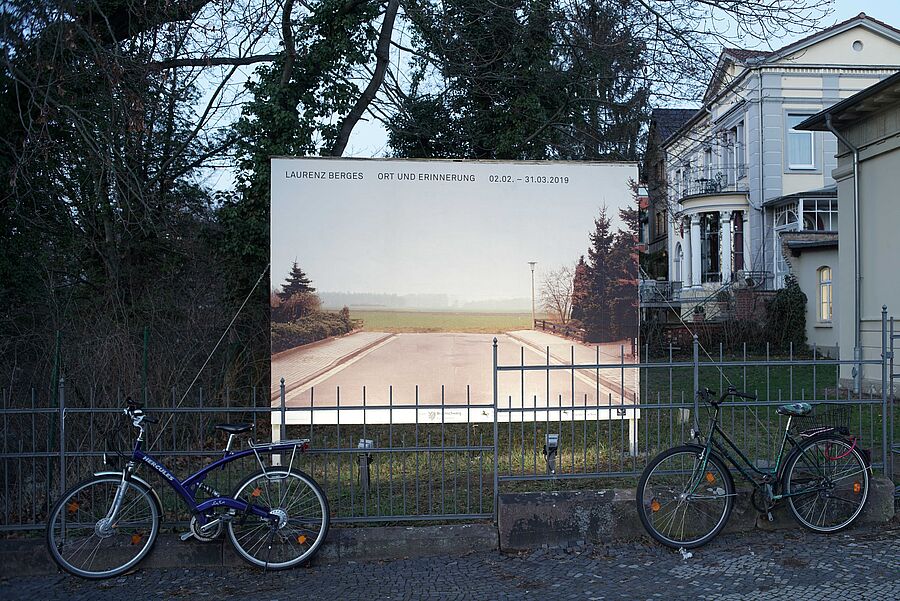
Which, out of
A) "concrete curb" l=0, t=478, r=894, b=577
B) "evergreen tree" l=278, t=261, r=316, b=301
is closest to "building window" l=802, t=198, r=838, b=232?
"evergreen tree" l=278, t=261, r=316, b=301

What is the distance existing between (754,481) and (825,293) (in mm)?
21778

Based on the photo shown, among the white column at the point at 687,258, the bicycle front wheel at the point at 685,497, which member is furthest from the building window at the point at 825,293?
the bicycle front wheel at the point at 685,497

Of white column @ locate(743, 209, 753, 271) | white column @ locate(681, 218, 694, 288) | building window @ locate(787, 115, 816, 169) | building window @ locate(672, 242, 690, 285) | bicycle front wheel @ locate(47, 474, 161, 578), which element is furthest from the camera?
building window @ locate(672, 242, 690, 285)

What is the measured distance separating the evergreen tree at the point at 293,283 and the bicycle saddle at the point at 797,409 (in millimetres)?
5176

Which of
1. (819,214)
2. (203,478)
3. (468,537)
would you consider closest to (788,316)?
(819,214)

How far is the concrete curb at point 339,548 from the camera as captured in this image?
614cm

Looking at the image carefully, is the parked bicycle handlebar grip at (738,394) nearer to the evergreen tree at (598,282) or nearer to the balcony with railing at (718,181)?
the evergreen tree at (598,282)

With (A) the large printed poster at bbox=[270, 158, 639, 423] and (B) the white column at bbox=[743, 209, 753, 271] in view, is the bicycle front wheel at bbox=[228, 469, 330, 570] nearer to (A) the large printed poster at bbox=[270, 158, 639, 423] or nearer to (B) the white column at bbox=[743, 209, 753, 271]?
(A) the large printed poster at bbox=[270, 158, 639, 423]

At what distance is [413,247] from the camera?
9.59m

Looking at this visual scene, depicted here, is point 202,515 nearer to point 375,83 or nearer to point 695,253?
point 375,83

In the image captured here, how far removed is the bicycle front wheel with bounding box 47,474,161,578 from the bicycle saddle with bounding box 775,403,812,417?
4.93 meters

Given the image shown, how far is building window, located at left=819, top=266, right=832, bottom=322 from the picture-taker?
26000mm

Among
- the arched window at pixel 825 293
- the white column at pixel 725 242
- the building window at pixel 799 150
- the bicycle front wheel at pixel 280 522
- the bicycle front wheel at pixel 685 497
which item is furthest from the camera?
the white column at pixel 725 242

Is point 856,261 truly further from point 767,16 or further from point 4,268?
point 4,268
